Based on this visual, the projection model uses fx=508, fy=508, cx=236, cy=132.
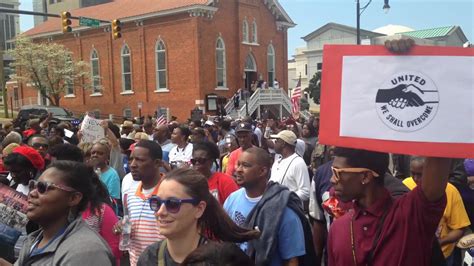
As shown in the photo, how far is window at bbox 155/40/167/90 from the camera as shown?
37875 millimetres

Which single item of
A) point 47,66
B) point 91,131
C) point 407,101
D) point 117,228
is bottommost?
point 117,228

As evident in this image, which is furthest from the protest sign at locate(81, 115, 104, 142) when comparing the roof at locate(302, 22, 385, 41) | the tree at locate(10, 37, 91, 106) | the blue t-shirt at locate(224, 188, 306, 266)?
the roof at locate(302, 22, 385, 41)

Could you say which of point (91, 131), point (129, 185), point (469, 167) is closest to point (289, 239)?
point (129, 185)

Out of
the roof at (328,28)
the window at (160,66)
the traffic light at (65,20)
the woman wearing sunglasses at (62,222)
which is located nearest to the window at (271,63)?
the window at (160,66)

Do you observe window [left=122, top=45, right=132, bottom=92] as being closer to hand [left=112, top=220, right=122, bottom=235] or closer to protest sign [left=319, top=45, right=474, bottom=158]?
hand [left=112, top=220, right=122, bottom=235]

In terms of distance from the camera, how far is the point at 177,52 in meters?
36.6

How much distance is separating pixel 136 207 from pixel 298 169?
2.50 metres

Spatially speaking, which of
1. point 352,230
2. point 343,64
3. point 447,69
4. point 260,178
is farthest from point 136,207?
point 447,69

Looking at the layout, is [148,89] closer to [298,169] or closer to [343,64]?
[298,169]

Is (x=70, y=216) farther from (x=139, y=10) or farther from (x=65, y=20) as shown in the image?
(x=139, y=10)

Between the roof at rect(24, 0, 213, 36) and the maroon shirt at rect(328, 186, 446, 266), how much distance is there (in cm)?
3358

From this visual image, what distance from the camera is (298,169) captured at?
5984 millimetres

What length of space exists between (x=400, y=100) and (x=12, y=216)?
264cm

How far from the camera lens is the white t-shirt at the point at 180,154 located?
7749 mm
